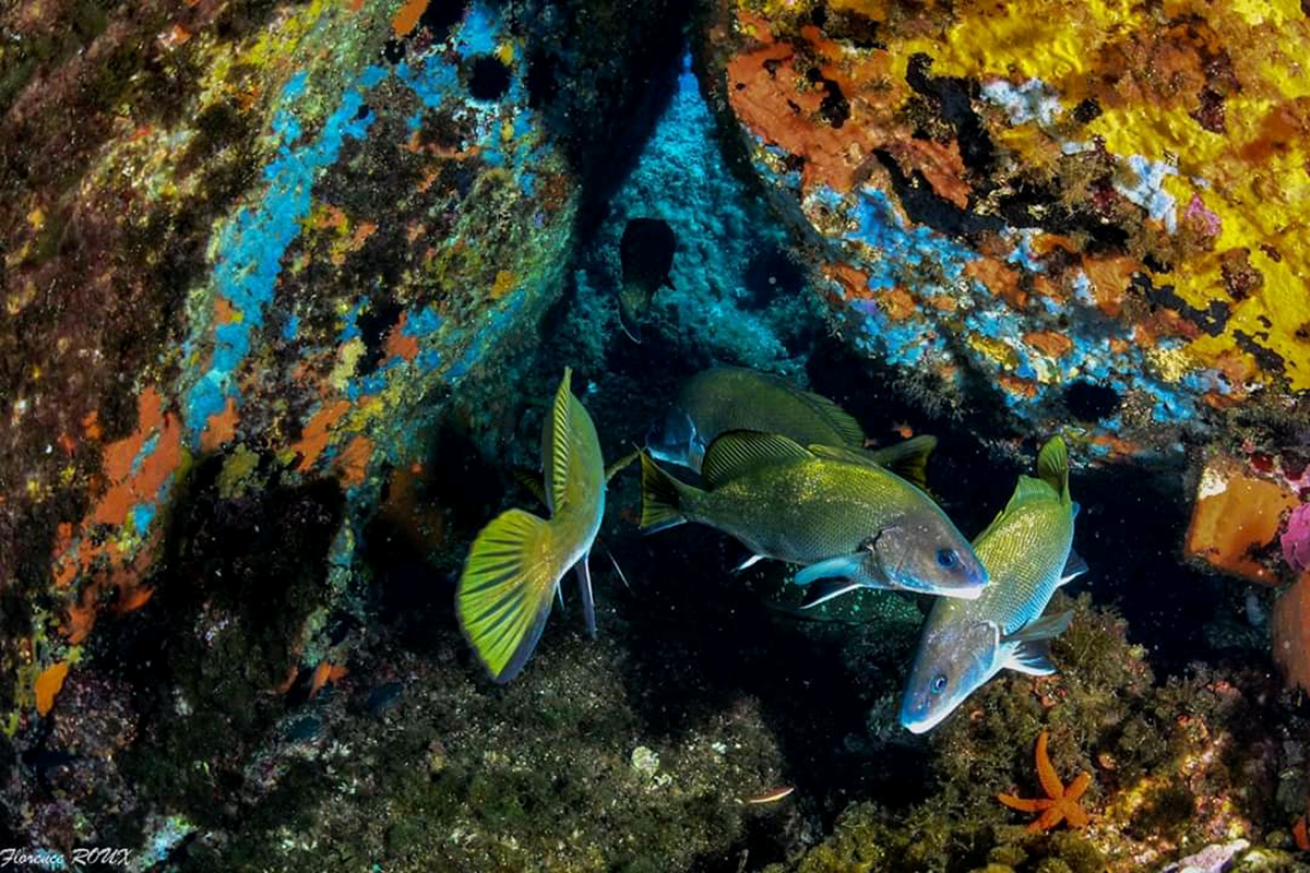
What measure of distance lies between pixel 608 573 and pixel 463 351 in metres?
1.82

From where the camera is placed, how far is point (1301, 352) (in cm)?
315

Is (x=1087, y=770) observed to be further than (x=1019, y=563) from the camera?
Yes

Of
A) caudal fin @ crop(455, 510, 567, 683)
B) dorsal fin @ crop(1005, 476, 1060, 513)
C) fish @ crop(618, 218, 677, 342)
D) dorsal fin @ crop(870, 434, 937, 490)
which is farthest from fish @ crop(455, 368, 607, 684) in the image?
fish @ crop(618, 218, 677, 342)

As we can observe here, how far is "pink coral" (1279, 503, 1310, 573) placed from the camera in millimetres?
3799

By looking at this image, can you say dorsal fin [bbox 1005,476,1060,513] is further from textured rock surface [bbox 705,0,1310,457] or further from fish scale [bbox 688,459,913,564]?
textured rock surface [bbox 705,0,1310,457]

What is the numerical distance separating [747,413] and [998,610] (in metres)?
1.13

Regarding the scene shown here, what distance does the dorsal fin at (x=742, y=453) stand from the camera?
2523 millimetres

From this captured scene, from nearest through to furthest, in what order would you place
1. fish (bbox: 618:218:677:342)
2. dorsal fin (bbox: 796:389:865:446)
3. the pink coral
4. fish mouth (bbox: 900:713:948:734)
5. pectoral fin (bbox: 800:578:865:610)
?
pectoral fin (bbox: 800:578:865:610) → fish mouth (bbox: 900:713:948:734) → dorsal fin (bbox: 796:389:865:446) → the pink coral → fish (bbox: 618:218:677:342)

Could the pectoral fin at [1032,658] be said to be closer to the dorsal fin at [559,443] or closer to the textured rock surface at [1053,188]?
the textured rock surface at [1053,188]

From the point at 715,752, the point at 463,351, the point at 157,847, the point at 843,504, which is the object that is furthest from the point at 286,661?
the point at 843,504

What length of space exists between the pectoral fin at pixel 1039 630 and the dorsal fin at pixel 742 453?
101cm

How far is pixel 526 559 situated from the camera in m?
2.04

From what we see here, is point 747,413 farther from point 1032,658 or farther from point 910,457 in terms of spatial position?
point 1032,658

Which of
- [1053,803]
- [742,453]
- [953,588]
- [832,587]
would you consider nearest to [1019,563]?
[953,588]
